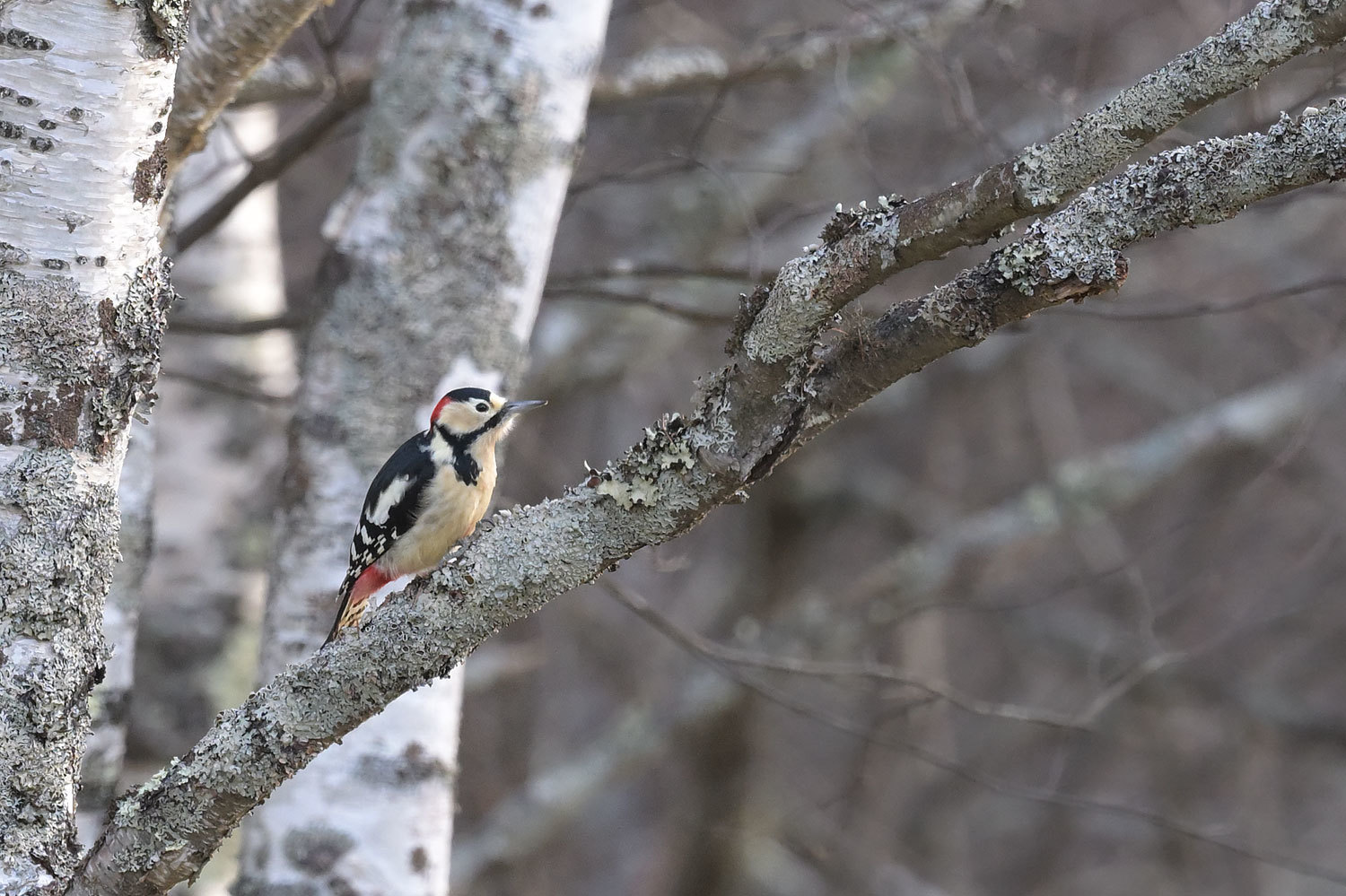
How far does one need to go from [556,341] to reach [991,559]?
7.59 feet

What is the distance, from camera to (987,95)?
26.1 ft

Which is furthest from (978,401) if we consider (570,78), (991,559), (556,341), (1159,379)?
(570,78)

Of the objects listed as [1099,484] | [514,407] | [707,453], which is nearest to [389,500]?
[514,407]

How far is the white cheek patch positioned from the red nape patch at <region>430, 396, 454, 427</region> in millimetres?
168

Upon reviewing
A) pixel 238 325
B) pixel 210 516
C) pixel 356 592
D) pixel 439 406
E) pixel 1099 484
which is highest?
pixel 1099 484

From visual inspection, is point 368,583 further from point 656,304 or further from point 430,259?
point 656,304

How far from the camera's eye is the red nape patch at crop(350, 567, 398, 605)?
11.3ft

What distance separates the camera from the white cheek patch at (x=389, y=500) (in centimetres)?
335

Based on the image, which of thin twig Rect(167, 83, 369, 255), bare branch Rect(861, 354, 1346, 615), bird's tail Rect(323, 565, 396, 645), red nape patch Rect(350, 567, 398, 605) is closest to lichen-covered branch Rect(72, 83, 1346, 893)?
bird's tail Rect(323, 565, 396, 645)

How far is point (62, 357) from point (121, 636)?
154cm

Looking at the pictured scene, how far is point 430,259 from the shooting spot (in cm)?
338

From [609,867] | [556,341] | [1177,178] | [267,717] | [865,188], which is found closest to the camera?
[1177,178]

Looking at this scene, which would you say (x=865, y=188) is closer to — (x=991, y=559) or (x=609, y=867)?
(x=991, y=559)

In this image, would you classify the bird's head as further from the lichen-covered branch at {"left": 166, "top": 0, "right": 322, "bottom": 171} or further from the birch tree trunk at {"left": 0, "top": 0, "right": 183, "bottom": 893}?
the birch tree trunk at {"left": 0, "top": 0, "right": 183, "bottom": 893}
